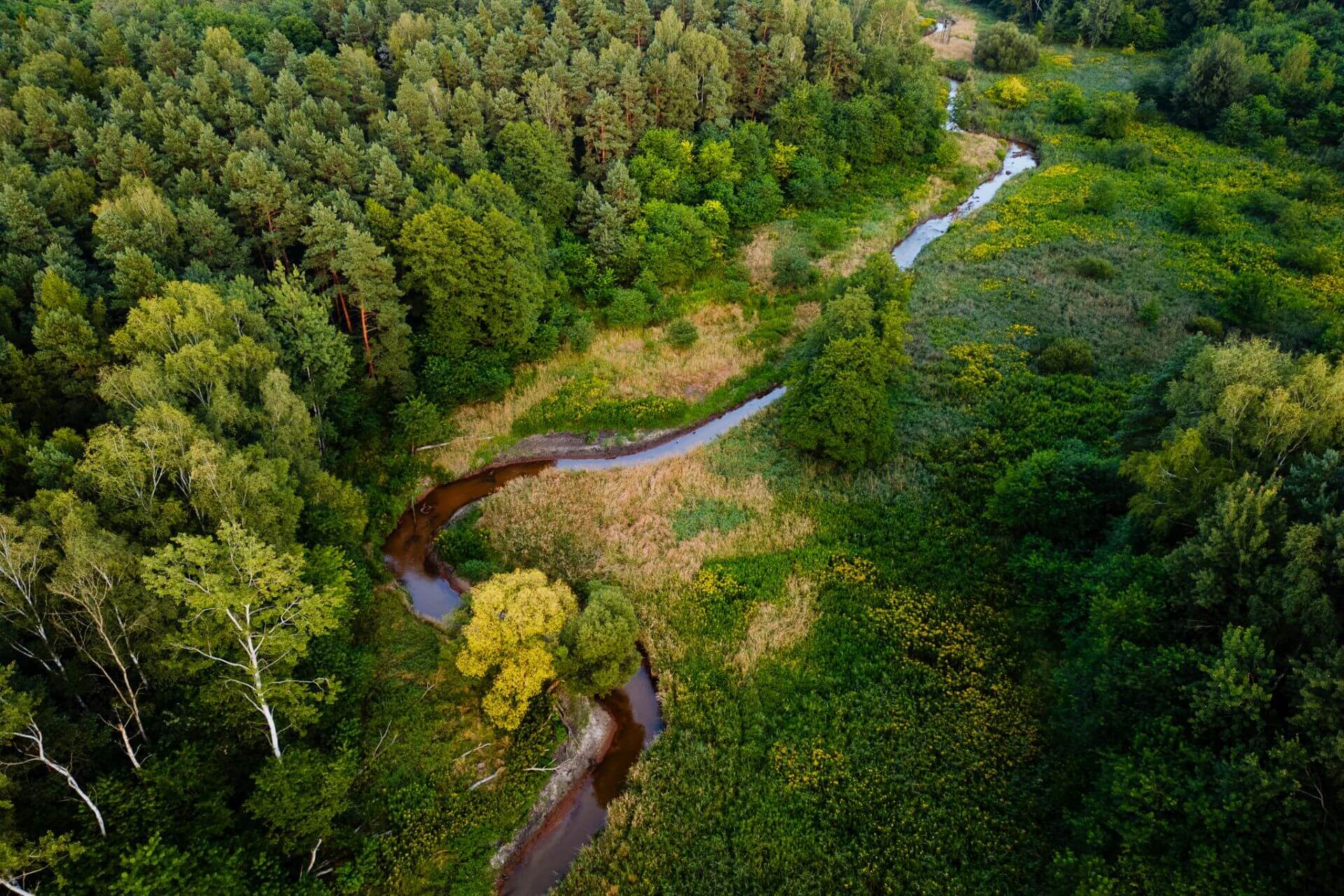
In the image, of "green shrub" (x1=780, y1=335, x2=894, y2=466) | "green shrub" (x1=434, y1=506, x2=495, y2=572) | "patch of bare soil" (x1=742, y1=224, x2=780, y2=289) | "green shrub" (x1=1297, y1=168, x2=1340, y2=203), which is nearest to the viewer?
"green shrub" (x1=434, y1=506, x2=495, y2=572)

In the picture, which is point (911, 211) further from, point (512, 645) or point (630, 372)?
point (512, 645)

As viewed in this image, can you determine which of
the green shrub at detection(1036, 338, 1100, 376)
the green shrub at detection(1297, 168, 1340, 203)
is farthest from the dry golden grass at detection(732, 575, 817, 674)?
the green shrub at detection(1297, 168, 1340, 203)

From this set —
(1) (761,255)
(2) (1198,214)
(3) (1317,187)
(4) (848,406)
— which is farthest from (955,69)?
(4) (848,406)

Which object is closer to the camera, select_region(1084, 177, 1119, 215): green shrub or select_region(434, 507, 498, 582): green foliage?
select_region(434, 507, 498, 582): green foliage

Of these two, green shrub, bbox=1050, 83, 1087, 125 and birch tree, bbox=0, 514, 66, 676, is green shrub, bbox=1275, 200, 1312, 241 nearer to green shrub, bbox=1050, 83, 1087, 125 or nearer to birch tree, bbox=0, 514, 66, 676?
green shrub, bbox=1050, 83, 1087, 125

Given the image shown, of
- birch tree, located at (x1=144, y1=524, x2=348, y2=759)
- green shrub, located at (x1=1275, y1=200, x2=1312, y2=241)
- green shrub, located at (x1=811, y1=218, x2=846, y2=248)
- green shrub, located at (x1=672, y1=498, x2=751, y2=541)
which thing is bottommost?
green shrub, located at (x1=672, y1=498, x2=751, y2=541)

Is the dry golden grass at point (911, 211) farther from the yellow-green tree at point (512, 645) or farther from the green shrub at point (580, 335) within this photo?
the yellow-green tree at point (512, 645)

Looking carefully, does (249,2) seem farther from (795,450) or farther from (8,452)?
(795,450)
